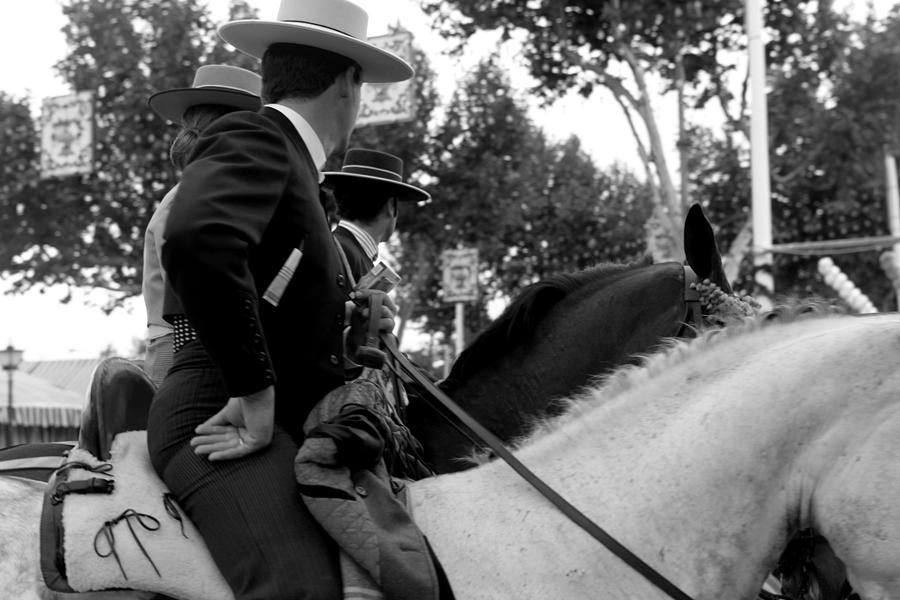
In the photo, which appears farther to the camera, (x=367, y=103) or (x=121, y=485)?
(x=367, y=103)

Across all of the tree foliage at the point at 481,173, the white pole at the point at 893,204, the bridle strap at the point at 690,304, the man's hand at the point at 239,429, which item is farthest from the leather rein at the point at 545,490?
the white pole at the point at 893,204

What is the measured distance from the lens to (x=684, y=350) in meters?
2.55

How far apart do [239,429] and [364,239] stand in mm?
2692

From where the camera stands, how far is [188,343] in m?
2.53

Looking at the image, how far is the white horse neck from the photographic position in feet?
7.39

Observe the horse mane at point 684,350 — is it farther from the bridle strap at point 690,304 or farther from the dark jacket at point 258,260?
the bridle strap at point 690,304

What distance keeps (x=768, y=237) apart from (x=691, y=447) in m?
11.4

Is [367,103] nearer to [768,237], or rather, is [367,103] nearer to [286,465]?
[768,237]

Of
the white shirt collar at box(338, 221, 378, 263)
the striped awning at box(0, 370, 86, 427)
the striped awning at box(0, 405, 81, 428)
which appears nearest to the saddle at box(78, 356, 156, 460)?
the white shirt collar at box(338, 221, 378, 263)

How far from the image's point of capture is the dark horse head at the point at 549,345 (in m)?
3.86

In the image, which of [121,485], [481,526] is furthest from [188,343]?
[481,526]

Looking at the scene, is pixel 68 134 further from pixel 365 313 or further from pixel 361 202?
pixel 365 313

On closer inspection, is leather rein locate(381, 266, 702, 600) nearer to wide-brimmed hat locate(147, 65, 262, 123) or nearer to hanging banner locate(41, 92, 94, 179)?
wide-brimmed hat locate(147, 65, 262, 123)

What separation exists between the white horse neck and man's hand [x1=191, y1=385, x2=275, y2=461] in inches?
15.7
